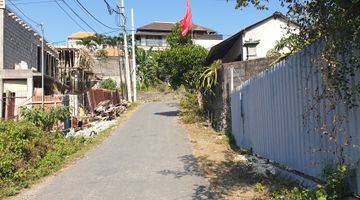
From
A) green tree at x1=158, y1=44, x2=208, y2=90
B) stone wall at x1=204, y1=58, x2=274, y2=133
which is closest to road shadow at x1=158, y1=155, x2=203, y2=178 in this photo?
stone wall at x1=204, y1=58, x2=274, y2=133

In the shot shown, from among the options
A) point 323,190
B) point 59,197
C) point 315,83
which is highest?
point 315,83

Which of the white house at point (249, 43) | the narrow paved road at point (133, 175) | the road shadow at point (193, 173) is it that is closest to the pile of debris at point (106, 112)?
the white house at point (249, 43)

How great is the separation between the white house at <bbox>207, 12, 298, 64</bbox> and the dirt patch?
13.6 ft

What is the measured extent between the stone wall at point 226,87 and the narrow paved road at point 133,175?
5.25 ft

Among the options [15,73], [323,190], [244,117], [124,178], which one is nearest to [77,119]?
[15,73]

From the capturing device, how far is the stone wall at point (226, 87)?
14.8 meters

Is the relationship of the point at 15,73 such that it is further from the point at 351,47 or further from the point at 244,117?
the point at 351,47

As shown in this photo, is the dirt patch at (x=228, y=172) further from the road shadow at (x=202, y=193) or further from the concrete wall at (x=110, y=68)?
the concrete wall at (x=110, y=68)

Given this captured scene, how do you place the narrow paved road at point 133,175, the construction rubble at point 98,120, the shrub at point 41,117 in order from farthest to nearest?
the construction rubble at point 98,120 < the shrub at point 41,117 < the narrow paved road at point 133,175

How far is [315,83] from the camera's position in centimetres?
669

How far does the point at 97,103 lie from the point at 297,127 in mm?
24996

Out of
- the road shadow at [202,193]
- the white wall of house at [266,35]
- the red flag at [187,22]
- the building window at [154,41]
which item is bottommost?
the road shadow at [202,193]

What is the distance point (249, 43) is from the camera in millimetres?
18266

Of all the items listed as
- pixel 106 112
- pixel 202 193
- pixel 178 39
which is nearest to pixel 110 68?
pixel 106 112
